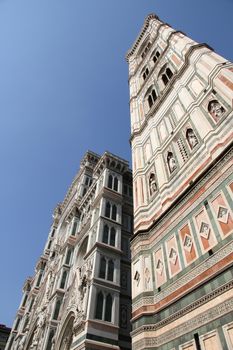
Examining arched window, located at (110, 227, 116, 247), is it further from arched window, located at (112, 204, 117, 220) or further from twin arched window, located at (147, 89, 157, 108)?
twin arched window, located at (147, 89, 157, 108)

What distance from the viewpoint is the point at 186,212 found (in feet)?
29.8

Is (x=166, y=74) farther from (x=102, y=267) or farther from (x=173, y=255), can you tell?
(x=102, y=267)

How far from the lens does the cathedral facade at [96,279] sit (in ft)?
47.9

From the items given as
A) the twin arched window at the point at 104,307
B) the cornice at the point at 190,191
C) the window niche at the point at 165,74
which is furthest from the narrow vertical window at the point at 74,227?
the window niche at the point at 165,74

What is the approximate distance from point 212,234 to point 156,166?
234 inches

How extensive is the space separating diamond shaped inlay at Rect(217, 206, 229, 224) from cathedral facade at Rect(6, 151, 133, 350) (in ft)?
33.8

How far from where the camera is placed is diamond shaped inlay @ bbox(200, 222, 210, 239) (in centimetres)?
774

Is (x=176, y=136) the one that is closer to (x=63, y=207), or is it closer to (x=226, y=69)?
(x=226, y=69)

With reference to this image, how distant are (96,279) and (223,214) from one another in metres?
10.9

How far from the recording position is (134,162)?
15.4 m

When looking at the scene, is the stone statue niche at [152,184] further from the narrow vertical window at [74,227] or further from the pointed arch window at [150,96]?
the narrow vertical window at [74,227]

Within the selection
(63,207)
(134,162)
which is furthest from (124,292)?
(63,207)

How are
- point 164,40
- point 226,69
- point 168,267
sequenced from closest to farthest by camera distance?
point 168,267 → point 226,69 → point 164,40

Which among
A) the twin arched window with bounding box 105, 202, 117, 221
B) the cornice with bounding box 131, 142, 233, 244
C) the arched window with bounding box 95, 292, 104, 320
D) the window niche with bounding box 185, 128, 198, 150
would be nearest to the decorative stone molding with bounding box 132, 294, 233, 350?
the cornice with bounding box 131, 142, 233, 244
